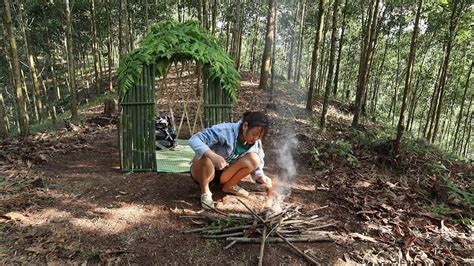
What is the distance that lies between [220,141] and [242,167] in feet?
1.40

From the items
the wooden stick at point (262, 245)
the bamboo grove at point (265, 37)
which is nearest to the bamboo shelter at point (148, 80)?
the wooden stick at point (262, 245)

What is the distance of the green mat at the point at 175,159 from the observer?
18.7 ft

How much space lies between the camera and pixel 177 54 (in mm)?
5719

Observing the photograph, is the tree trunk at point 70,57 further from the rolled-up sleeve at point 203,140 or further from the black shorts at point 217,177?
the rolled-up sleeve at point 203,140

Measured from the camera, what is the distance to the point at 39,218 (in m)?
3.88

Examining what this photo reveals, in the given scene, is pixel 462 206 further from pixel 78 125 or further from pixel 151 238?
pixel 78 125

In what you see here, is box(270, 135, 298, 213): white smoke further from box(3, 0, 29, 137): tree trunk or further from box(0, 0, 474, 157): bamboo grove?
box(3, 0, 29, 137): tree trunk

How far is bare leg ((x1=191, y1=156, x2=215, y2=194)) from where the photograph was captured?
12.4ft

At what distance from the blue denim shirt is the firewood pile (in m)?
0.56

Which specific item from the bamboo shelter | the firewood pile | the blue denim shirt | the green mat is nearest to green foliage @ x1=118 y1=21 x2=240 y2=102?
the bamboo shelter

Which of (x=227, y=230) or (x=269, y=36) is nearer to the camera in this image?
(x=227, y=230)

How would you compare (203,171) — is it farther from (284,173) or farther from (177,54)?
(177,54)

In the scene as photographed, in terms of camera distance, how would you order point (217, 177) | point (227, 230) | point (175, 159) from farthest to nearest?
point (175, 159), point (217, 177), point (227, 230)

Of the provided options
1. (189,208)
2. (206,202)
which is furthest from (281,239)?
(189,208)
